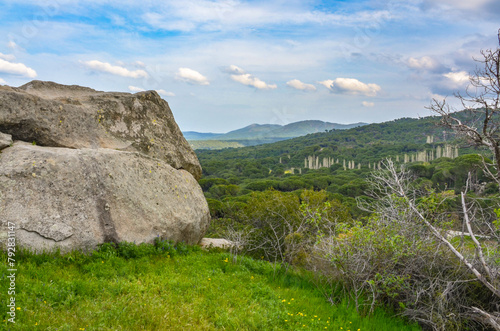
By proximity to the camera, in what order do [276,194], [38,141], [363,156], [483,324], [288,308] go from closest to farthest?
1. [288,308]
2. [483,324]
3. [38,141]
4. [276,194]
5. [363,156]

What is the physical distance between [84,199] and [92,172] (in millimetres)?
713

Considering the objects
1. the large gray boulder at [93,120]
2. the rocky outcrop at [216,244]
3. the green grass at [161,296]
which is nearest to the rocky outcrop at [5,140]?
the large gray boulder at [93,120]

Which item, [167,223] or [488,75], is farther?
[167,223]

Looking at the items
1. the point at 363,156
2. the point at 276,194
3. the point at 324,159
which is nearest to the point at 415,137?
the point at 363,156

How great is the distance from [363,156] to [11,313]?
143925 mm

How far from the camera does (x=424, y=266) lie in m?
8.09

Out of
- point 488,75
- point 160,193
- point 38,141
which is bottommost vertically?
point 160,193

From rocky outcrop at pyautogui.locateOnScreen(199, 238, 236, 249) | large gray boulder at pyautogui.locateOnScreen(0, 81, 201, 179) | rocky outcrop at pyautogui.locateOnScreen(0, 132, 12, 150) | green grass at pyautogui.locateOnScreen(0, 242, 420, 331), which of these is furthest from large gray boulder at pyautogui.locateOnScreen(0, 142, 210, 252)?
rocky outcrop at pyautogui.locateOnScreen(199, 238, 236, 249)

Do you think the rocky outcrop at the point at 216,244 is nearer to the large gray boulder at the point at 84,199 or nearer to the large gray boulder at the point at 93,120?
the large gray boulder at the point at 84,199

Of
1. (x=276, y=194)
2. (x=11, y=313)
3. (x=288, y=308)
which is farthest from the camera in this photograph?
(x=276, y=194)

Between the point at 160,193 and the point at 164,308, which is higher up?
the point at 160,193

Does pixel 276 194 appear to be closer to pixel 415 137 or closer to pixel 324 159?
pixel 324 159

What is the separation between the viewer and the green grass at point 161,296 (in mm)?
4988

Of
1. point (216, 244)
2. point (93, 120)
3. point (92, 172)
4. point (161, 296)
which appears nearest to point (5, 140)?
point (92, 172)
